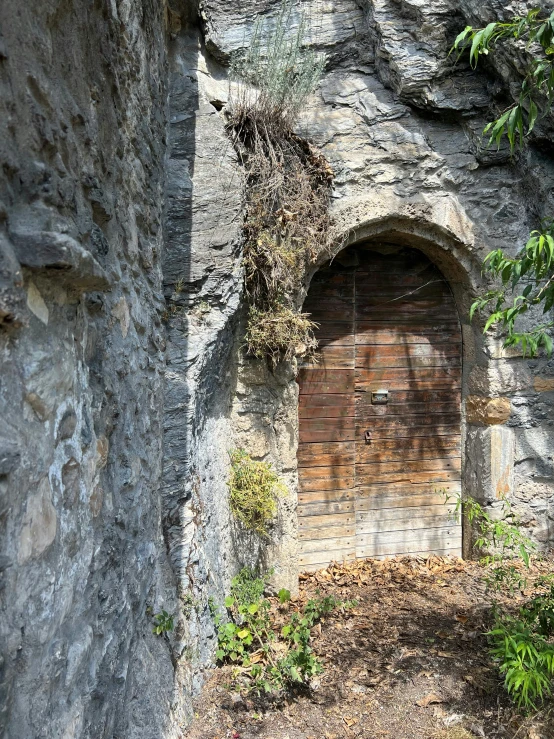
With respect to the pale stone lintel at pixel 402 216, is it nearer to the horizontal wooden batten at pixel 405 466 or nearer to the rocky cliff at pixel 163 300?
the rocky cliff at pixel 163 300

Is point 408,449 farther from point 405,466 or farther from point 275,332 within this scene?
point 275,332

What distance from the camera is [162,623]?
7.29ft

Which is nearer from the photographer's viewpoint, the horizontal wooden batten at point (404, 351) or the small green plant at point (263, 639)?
the small green plant at point (263, 639)

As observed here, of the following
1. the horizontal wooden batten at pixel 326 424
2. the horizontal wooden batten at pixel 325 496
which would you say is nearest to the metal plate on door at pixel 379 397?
the horizontal wooden batten at pixel 326 424

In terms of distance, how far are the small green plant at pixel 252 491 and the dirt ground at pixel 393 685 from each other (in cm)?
63

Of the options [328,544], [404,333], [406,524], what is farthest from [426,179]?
[328,544]

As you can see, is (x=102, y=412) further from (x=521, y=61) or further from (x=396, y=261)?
(x=521, y=61)

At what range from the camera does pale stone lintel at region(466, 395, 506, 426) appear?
406 centimetres

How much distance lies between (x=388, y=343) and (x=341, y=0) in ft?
7.83

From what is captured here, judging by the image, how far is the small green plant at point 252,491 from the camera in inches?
131

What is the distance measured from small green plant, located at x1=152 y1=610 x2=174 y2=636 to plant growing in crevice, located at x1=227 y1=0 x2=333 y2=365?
1585 millimetres

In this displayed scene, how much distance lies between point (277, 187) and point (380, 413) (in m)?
1.81

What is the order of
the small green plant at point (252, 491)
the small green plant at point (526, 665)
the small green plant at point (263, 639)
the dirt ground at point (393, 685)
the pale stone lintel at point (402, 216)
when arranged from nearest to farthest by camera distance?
the small green plant at point (526, 665)
the dirt ground at point (393, 685)
the small green plant at point (263, 639)
the small green plant at point (252, 491)
the pale stone lintel at point (402, 216)

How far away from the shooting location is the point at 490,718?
8.18ft
